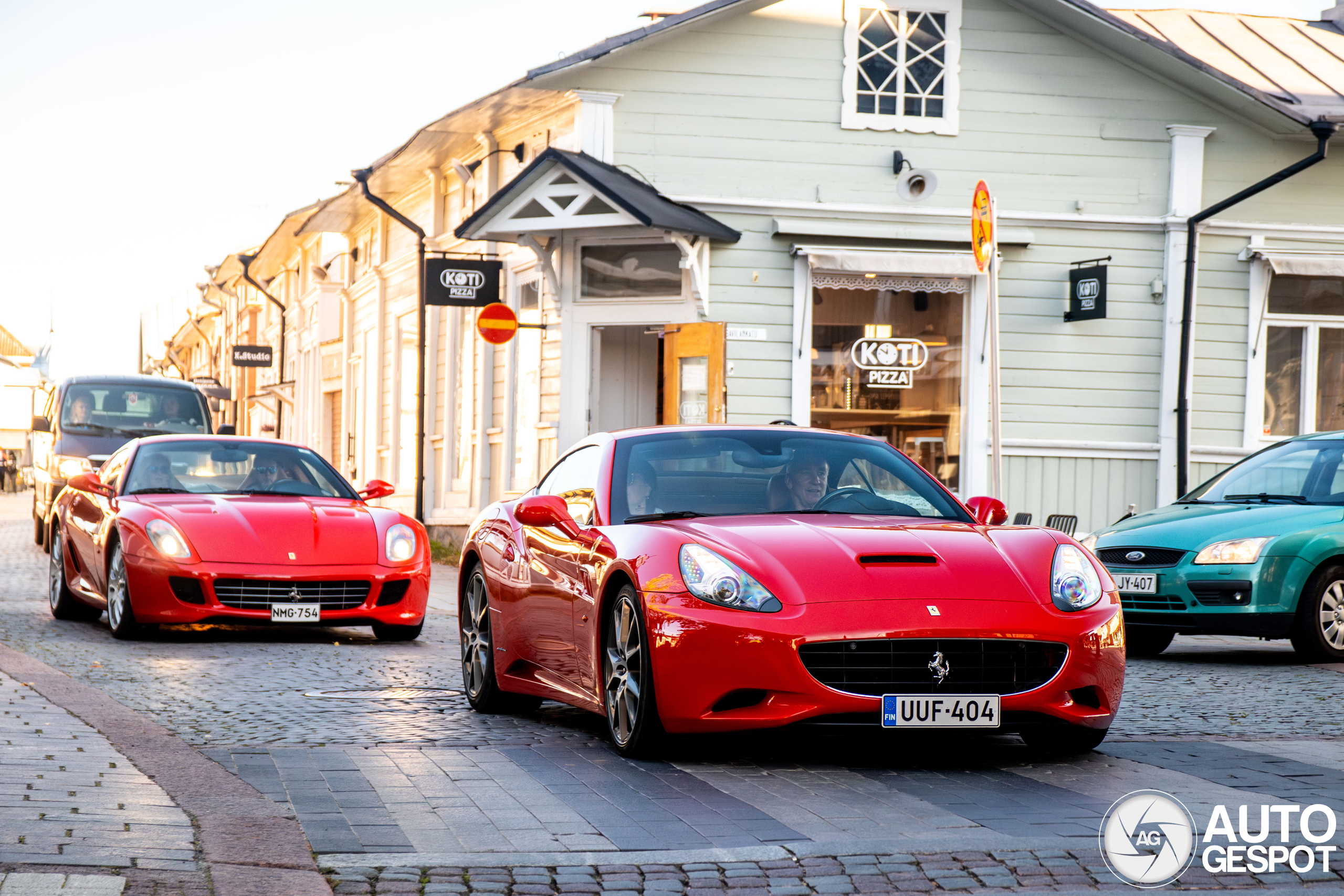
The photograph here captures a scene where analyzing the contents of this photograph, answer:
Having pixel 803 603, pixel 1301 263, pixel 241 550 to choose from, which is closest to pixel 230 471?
pixel 241 550

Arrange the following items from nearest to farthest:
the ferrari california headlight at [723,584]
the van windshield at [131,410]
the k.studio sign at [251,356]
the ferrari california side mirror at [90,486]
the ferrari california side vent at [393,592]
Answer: the ferrari california headlight at [723,584]
the ferrari california side vent at [393,592]
the ferrari california side mirror at [90,486]
the van windshield at [131,410]
the k.studio sign at [251,356]

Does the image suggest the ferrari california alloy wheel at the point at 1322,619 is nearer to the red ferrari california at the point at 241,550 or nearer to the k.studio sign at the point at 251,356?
the red ferrari california at the point at 241,550

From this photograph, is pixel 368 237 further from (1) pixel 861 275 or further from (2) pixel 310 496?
(2) pixel 310 496

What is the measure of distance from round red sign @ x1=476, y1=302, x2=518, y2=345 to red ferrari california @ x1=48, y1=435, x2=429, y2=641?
7026 millimetres

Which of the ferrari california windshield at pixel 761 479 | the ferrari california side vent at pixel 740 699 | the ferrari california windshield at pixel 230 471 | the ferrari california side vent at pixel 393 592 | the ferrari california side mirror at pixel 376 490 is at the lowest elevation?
the ferrari california side vent at pixel 393 592

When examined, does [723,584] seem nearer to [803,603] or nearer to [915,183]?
[803,603]

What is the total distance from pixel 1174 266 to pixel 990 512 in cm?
1381

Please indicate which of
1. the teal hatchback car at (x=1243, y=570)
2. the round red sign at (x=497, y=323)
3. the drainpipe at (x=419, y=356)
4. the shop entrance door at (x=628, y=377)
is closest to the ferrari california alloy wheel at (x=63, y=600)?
the round red sign at (x=497, y=323)

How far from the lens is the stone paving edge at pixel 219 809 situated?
14.5 feet

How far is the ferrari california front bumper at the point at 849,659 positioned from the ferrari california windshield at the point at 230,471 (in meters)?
7.03

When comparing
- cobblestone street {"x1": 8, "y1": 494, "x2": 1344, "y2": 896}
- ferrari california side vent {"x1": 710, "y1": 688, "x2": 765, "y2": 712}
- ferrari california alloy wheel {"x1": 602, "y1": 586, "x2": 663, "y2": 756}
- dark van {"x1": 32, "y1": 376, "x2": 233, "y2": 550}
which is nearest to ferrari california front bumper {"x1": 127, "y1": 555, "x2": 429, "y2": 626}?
cobblestone street {"x1": 8, "y1": 494, "x2": 1344, "y2": 896}

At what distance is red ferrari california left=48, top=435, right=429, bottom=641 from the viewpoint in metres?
11.4

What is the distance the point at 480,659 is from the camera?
8.38 m

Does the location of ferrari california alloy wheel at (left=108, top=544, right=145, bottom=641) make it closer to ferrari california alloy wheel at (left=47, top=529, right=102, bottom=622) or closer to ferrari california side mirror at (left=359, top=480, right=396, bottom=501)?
ferrari california alloy wheel at (left=47, top=529, right=102, bottom=622)
